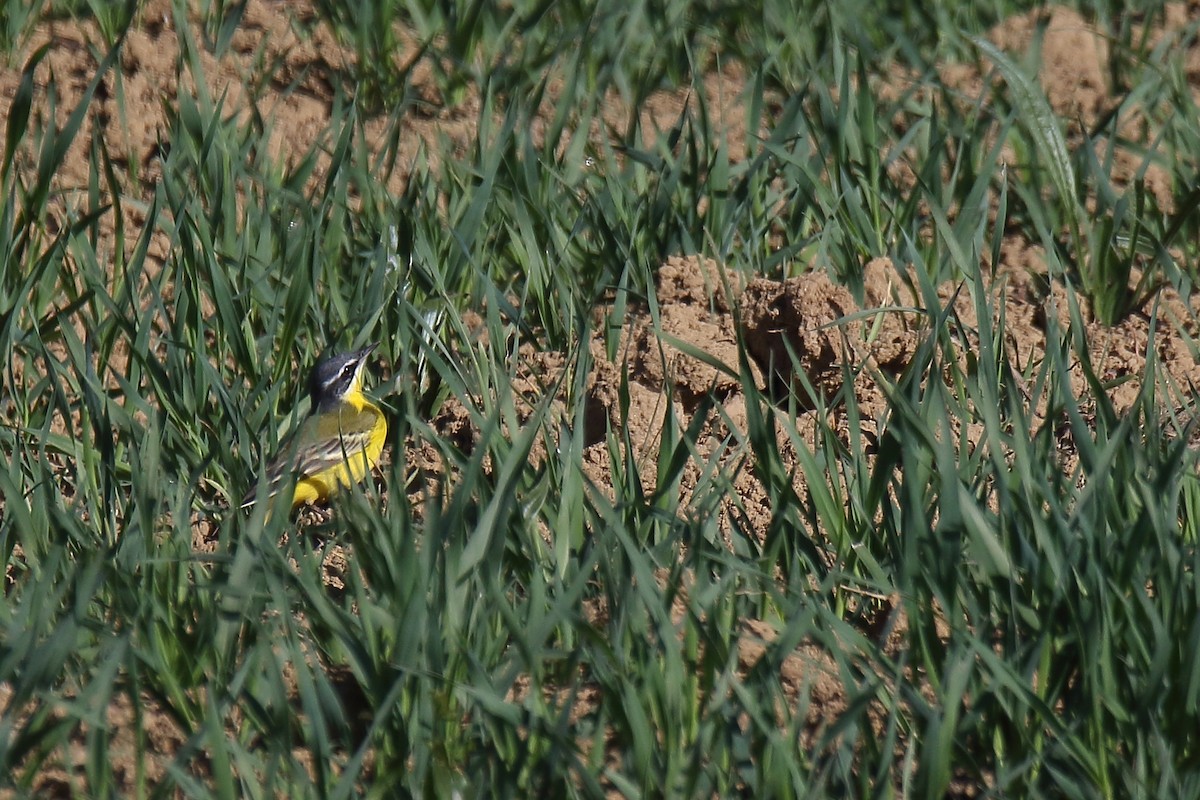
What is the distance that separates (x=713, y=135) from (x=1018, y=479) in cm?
320

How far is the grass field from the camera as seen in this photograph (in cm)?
329

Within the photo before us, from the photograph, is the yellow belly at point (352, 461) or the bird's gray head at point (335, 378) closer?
the bird's gray head at point (335, 378)

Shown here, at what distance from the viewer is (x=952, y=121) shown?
638cm

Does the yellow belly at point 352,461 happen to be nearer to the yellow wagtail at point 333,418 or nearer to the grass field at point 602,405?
the yellow wagtail at point 333,418

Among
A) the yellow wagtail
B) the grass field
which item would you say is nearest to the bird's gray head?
the yellow wagtail

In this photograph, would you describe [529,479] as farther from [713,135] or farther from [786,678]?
[713,135]

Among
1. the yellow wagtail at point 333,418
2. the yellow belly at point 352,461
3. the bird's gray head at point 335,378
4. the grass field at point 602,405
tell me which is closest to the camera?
the grass field at point 602,405

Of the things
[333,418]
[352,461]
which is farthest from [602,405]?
[352,461]

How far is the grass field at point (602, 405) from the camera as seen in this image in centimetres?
329

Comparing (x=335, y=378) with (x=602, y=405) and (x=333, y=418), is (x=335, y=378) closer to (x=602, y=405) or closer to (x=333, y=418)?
(x=333, y=418)

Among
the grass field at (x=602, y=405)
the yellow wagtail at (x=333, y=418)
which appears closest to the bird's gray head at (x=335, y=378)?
the yellow wagtail at (x=333, y=418)

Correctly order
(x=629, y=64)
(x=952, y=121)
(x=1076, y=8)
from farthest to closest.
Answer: (x=1076, y=8) < (x=629, y=64) < (x=952, y=121)

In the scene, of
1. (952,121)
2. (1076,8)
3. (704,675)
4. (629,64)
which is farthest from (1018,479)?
(1076,8)

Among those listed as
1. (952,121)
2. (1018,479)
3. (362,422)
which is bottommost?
(1018,479)
